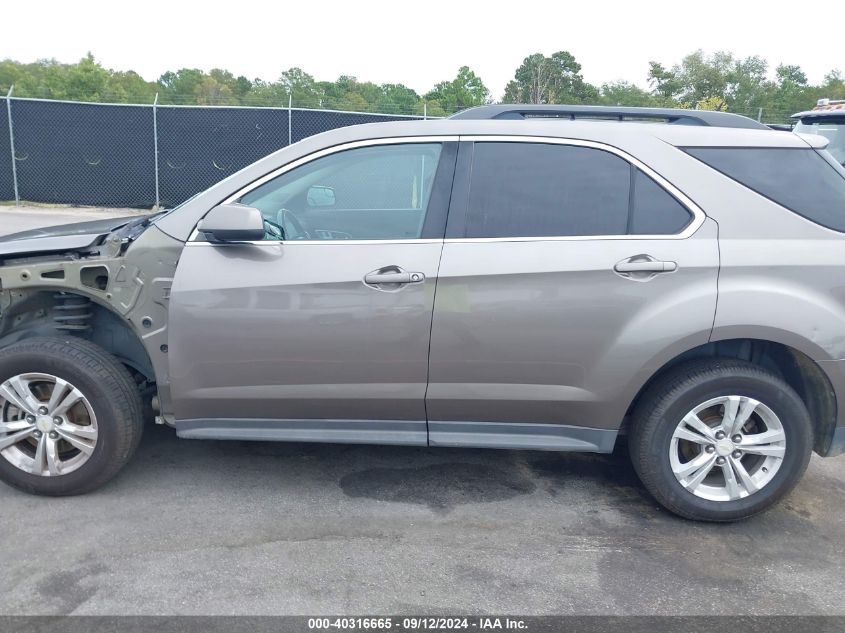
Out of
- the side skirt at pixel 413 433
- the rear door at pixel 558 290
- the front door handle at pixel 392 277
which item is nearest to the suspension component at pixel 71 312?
the side skirt at pixel 413 433

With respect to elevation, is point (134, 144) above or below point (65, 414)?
above

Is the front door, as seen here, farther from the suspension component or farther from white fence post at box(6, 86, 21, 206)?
white fence post at box(6, 86, 21, 206)

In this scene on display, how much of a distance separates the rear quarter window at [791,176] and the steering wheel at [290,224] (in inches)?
75.5

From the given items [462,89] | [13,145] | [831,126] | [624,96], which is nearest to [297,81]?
[462,89]

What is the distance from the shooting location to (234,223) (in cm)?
318

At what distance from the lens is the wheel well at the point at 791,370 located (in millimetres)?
3369

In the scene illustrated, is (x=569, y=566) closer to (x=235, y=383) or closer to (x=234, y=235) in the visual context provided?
(x=235, y=383)

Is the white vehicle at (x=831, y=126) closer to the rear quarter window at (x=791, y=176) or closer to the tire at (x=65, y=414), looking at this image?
the rear quarter window at (x=791, y=176)

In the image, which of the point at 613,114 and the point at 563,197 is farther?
the point at 613,114

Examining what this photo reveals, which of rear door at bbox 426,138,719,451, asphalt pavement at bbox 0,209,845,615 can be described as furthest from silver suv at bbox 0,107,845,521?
asphalt pavement at bbox 0,209,845,615

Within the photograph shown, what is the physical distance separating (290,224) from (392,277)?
2.16ft

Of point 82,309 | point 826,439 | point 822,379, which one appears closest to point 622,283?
point 822,379

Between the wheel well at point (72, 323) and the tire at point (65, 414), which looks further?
the wheel well at point (72, 323)

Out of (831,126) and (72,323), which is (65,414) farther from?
(831,126)
